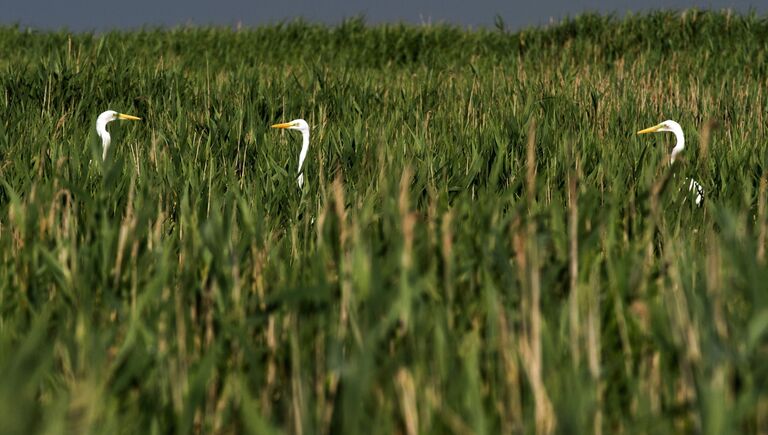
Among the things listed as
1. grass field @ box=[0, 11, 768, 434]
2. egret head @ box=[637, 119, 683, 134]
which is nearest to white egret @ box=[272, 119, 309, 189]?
grass field @ box=[0, 11, 768, 434]

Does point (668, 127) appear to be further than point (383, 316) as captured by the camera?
Yes

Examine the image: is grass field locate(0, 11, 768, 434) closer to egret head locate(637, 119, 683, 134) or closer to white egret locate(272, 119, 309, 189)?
white egret locate(272, 119, 309, 189)

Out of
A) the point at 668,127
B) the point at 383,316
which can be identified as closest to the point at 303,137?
the point at 668,127

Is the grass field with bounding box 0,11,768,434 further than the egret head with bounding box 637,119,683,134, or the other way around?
the egret head with bounding box 637,119,683,134

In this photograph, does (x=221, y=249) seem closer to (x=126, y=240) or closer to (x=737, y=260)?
(x=126, y=240)

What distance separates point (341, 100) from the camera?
7992 mm

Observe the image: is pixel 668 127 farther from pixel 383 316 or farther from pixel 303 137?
pixel 383 316

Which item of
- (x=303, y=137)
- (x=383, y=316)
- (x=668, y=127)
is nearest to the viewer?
(x=383, y=316)

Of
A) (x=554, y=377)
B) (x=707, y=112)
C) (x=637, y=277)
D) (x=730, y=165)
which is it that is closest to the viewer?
(x=554, y=377)

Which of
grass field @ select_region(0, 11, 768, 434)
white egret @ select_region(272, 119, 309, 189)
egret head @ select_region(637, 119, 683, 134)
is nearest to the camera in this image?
grass field @ select_region(0, 11, 768, 434)

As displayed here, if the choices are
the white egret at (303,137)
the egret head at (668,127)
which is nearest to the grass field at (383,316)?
the white egret at (303,137)

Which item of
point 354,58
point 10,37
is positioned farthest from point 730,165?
point 10,37

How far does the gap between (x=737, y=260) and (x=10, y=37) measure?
15.9 metres

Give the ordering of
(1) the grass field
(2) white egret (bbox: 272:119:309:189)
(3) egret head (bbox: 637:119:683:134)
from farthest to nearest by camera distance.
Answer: (3) egret head (bbox: 637:119:683:134), (2) white egret (bbox: 272:119:309:189), (1) the grass field
